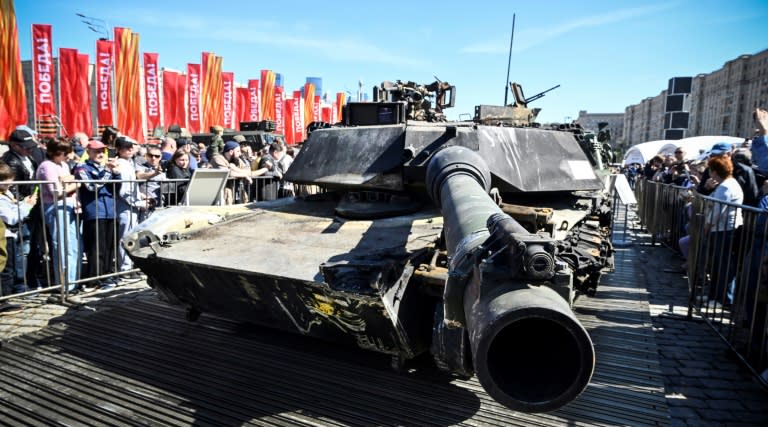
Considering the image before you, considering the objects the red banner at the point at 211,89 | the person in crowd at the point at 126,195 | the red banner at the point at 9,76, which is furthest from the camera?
the red banner at the point at 211,89

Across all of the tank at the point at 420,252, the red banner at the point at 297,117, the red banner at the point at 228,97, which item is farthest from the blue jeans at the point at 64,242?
the red banner at the point at 297,117

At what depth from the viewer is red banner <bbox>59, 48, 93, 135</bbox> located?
15.1 meters

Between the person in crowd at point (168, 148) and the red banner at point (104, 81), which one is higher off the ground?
the red banner at point (104, 81)

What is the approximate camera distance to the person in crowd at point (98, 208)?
20.1 feet

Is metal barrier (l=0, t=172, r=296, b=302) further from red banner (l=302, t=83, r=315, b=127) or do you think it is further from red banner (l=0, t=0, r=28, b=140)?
red banner (l=302, t=83, r=315, b=127)

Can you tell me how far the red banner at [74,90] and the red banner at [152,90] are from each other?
2.98m

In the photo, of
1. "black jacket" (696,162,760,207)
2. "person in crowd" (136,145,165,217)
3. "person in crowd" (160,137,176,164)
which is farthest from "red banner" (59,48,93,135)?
"black jacket" (696,162,760,207)

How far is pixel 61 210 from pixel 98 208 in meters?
0.39

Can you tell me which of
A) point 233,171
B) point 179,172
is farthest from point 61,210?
point 233,171

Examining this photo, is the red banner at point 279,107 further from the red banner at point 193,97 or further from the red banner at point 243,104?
the red banner at point 193,97

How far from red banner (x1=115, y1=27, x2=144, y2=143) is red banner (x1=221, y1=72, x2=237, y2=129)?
17.7 ft

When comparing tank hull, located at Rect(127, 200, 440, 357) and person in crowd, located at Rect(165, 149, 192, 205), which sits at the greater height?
person in crowd, located at Rect(165, 149, 192, 205)

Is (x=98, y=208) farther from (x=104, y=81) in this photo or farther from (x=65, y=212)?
(x=104, y=81)

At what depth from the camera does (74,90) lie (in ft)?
49.9
